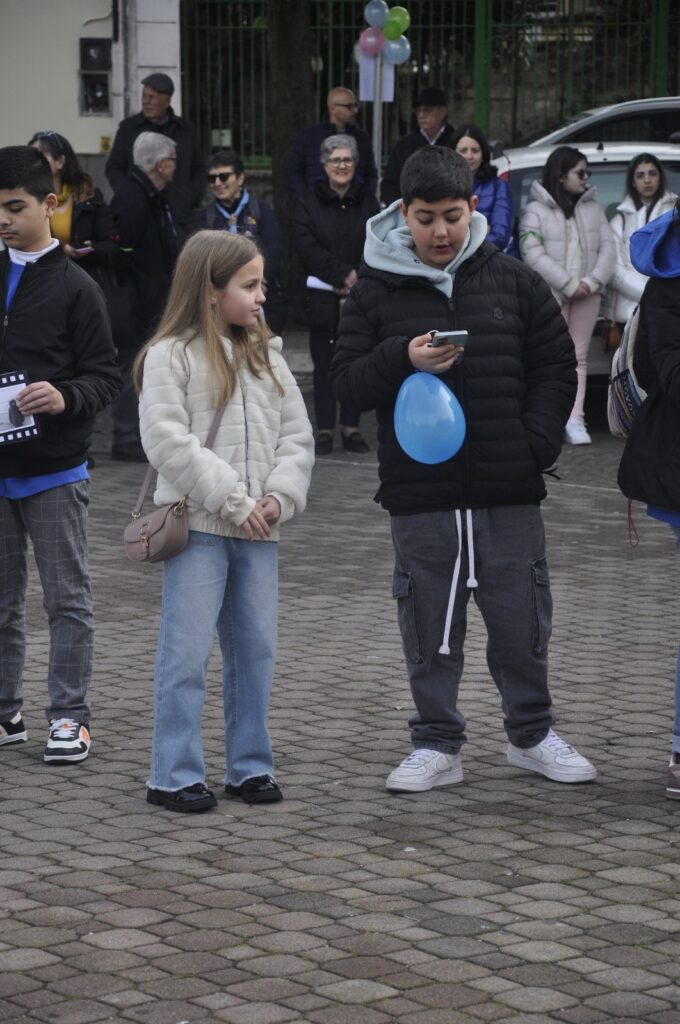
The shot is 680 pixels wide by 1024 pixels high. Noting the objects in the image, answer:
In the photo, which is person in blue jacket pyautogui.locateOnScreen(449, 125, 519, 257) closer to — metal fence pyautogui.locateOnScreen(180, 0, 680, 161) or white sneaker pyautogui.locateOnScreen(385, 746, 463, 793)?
white sneaker pyautogui.locateOnScreen(385, 746, 463, 793)

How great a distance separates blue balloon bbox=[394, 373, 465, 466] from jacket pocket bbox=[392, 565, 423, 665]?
1.41 ft

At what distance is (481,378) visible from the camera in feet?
18.0

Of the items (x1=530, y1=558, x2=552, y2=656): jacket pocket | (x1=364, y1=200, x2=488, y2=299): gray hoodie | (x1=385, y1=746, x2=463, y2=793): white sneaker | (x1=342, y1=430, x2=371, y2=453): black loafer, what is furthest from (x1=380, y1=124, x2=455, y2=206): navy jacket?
(x1=385, y1=746, x2=463, y2=793): white sneaker

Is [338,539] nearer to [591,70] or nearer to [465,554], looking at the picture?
[465,554]

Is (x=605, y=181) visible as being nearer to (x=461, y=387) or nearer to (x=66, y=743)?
(x=461, y=387)

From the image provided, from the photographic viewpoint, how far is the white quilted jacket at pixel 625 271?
43.0ft

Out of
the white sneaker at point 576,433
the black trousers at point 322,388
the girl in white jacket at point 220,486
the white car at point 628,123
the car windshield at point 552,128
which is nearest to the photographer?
the girl in white jacket at point 220,486

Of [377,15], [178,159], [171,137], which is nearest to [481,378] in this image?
[178,159]

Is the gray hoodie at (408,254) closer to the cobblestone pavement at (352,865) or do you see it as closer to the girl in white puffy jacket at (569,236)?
the cobblestone pavement at (352,865)

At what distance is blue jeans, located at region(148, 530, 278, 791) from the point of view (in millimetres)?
5367

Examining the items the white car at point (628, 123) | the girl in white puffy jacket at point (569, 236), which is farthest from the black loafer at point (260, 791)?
the white car at point (628, 123)

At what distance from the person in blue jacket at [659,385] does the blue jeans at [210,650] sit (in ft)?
3.59

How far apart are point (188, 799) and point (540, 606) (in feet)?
3.84

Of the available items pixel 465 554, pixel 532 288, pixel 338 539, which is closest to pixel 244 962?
pixel 465 554
